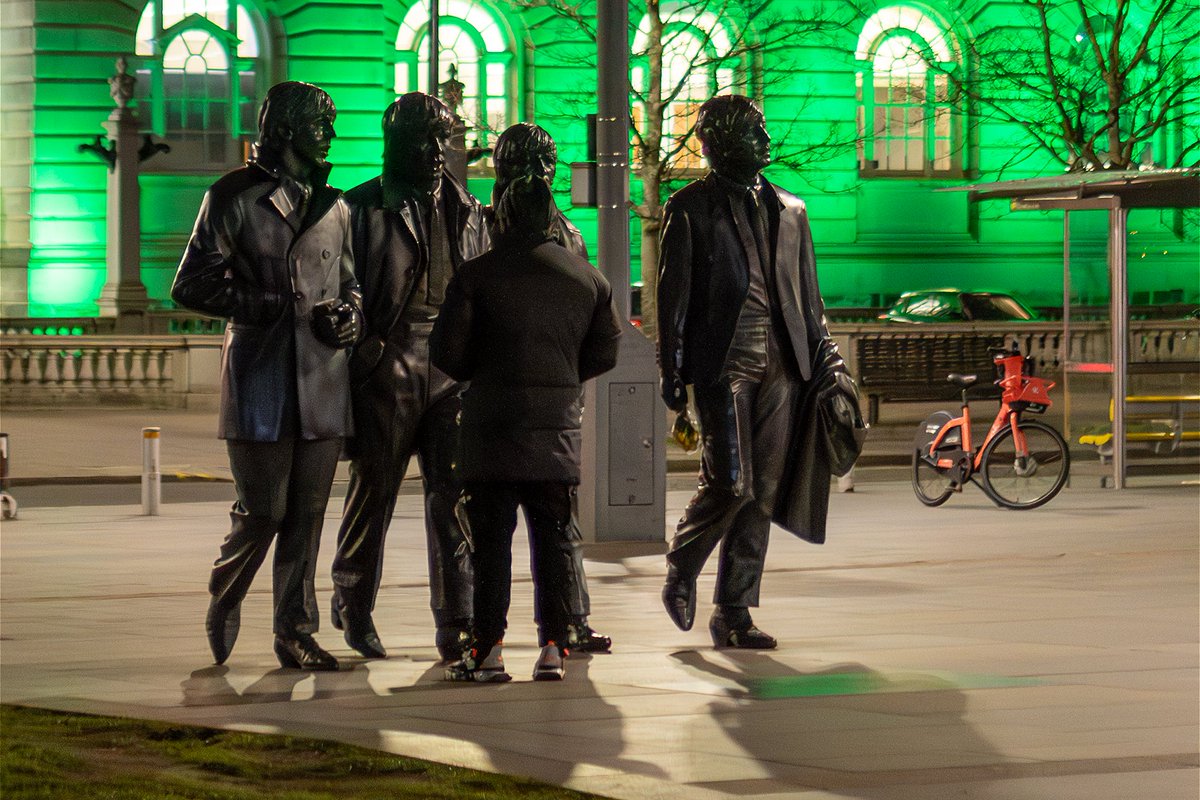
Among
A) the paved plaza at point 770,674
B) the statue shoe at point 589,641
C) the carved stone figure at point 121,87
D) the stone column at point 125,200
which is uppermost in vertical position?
the carved stone figure at point 121,87

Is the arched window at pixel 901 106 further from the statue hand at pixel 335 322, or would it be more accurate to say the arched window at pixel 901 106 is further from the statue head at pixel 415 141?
the statue hand at pixel 335 322

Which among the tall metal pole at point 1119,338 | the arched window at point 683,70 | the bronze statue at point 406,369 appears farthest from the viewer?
the arched window at point 683,70

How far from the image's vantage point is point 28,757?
21.0ft

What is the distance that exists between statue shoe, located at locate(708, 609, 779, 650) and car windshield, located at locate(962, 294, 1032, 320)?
102 ft

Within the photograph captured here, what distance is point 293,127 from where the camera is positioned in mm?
8359

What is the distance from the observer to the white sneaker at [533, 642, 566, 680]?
809cm

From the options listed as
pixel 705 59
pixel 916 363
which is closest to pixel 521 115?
pixel 705 59

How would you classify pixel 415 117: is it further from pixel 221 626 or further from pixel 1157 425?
pixel 1157 425

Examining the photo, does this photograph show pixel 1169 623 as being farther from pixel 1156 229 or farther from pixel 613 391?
pixel 1156 229

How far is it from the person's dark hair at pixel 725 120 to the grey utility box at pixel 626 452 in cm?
403

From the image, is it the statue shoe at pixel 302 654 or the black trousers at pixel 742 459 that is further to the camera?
the black trousers at pixel 742 459

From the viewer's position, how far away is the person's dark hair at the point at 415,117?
853cm

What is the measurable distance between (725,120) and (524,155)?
1199mm

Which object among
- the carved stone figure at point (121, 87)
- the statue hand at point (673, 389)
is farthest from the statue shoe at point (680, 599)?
the carved stone figure at point (121, 87)
